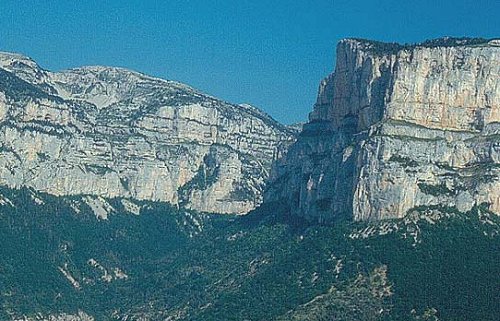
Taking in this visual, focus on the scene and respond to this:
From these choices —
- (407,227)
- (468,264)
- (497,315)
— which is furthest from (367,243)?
(497,315)

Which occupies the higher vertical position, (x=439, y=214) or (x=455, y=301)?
(x=439, y=214)

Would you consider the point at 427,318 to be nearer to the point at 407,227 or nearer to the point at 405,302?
the point at 405,302

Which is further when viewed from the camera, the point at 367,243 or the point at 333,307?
the point at 367,243

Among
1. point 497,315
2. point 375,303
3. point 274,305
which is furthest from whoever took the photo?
point 274,305

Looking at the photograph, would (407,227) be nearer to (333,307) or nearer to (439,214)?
(439,214)

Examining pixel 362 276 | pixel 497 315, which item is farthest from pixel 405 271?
pixel 497 315

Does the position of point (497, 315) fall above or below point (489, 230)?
below

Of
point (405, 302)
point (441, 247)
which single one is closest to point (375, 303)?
point (405, 302)

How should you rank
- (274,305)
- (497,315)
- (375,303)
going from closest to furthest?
(497,315), (375,303), (274,305)

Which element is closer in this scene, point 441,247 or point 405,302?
point 405,302
